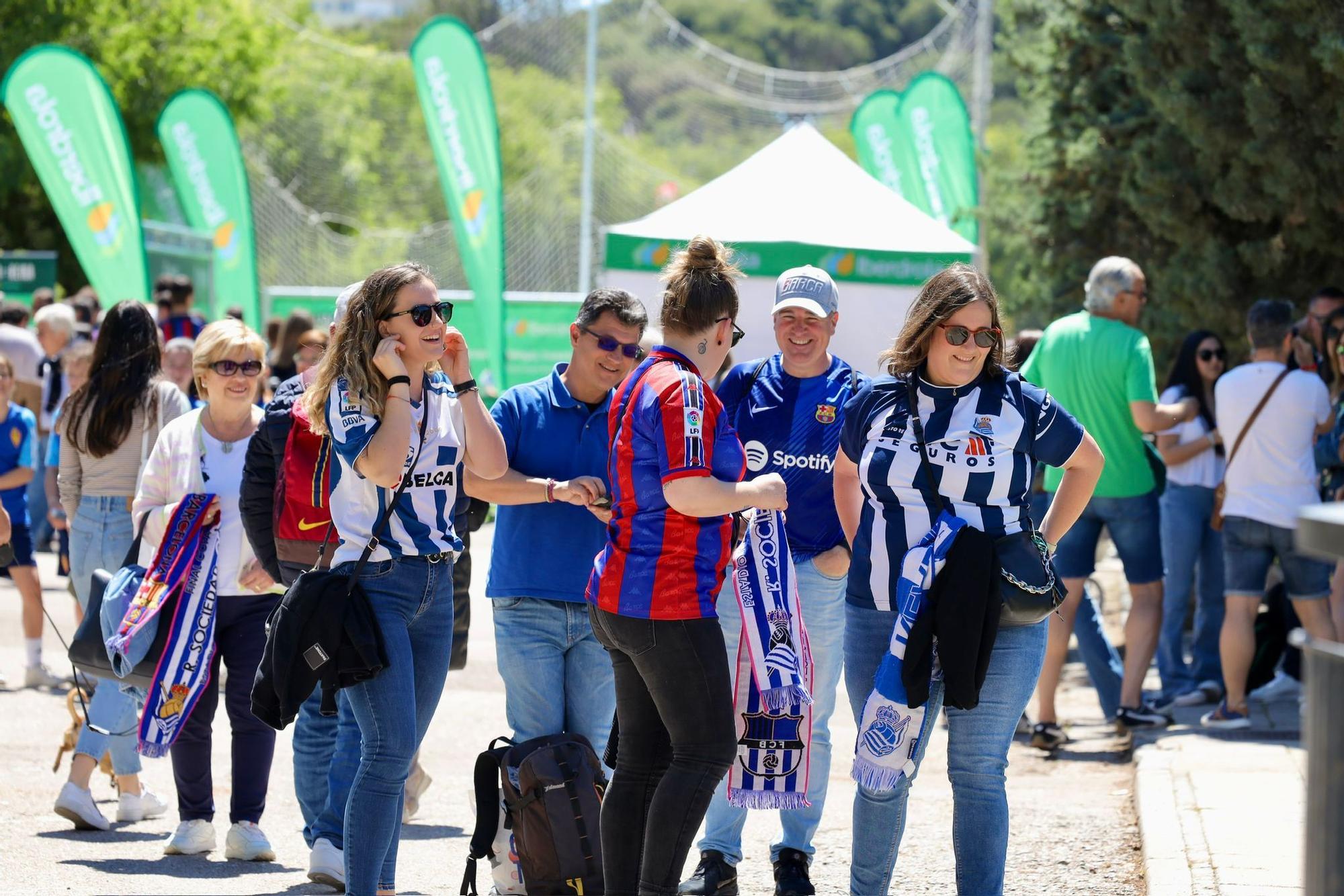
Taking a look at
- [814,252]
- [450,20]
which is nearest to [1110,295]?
[814,252]

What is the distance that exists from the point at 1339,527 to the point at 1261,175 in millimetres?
7529

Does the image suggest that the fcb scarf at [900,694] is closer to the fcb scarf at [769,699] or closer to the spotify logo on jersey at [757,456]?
the fcb scarf at [769,699]

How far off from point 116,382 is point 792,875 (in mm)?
3583

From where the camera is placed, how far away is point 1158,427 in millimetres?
7418

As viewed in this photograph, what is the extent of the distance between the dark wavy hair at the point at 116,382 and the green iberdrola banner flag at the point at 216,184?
11831 millimetres

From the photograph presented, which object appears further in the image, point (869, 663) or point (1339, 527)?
point (869, 663)

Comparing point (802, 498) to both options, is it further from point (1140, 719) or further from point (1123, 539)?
point (1140, 719)

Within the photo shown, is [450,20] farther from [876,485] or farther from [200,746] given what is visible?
[876,485]

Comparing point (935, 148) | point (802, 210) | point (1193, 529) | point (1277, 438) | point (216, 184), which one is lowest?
point (1193, 529)

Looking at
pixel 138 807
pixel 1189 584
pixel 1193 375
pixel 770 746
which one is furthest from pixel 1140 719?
pixel 138 807

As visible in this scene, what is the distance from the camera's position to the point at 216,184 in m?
18.5

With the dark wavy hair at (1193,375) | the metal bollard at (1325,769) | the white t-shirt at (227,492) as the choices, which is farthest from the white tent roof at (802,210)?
the metal bollard at (1325,769)

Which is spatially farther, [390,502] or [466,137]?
[466,137]

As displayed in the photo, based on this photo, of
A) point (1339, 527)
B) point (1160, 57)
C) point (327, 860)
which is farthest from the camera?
point (1160, 57)
